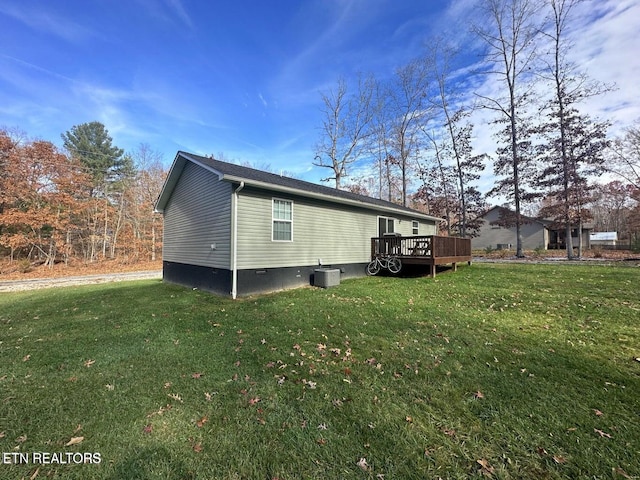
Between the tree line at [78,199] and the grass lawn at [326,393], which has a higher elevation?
the tree line at [78,199]

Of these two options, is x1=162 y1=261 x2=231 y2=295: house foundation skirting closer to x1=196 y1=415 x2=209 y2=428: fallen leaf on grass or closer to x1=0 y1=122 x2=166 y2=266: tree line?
x1=196 y1=415 x2=209 y2=428: fallen leaf on grass

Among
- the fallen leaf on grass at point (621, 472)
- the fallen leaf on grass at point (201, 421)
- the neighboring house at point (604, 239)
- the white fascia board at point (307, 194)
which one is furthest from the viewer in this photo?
the neighboring house at point (604, 239)

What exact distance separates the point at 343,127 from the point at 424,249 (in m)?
16.0

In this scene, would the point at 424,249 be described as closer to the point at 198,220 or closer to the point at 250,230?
the point at 250,230

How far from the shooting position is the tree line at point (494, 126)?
17.6m

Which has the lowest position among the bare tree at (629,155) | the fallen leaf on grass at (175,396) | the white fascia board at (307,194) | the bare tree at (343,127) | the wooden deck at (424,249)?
the fallen leaf on grass at (175,396)

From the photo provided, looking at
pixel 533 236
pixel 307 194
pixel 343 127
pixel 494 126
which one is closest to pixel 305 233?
pixel 307 194

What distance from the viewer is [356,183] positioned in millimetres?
27812

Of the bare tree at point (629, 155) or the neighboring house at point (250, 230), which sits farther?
the bare tree at point (629, 155)

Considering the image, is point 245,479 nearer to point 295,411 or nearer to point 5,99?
point 295,411

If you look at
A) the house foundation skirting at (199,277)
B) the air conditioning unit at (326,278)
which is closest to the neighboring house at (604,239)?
the air conditioning unit at (326,278)

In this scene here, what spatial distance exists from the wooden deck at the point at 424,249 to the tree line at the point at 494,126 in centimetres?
1004

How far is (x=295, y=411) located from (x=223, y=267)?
616cm

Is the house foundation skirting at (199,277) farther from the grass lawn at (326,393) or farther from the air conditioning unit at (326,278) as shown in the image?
the air conditioning unit at (326,278)
